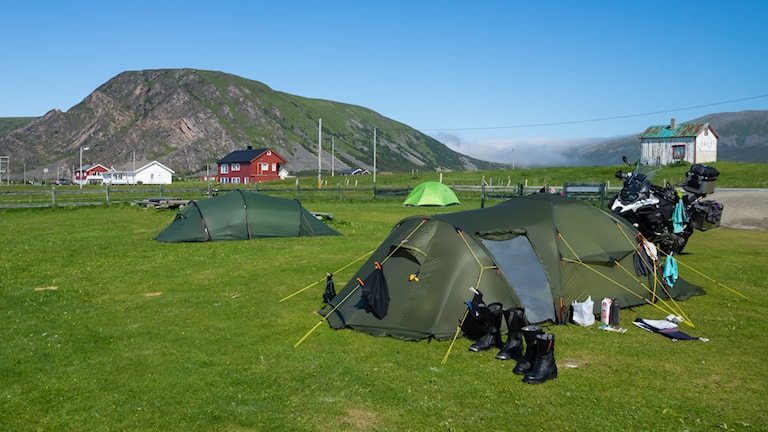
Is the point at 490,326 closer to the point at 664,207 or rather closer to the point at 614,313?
the point at 614,313

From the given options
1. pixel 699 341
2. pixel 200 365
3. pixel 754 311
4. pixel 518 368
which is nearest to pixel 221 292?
pixel 200 365

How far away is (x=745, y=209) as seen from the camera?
2889 centimetres

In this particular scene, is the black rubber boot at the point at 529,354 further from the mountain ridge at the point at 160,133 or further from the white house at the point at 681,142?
the mountain ridge at the point at 160,133

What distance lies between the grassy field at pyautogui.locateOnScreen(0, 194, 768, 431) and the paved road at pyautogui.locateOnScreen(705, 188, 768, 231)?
49.3 ft

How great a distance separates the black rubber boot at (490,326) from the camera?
8.67m

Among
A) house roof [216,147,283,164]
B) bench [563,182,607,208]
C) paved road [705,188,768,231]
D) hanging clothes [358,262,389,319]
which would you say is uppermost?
house roof [216,147,283,164]

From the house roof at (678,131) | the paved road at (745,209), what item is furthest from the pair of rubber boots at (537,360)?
the house roof at (678,131)

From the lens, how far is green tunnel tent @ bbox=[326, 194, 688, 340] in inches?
371

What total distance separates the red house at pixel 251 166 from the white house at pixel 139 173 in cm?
1677

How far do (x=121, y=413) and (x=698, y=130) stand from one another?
7763cm

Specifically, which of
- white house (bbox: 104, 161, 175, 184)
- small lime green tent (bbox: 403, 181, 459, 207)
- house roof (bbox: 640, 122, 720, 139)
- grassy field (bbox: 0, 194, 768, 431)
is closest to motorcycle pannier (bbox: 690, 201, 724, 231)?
grassy field (bbox: 0, 194, 768, 431)

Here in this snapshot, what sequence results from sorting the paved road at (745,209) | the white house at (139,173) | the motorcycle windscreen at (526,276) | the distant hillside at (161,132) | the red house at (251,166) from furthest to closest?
the distant hillside at (161,132) < the white house at (139,173) < the red house at (251,166) < the paved road at (745,209) < the motorcycle windscreen at (526,276)

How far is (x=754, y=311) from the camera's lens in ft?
36.6

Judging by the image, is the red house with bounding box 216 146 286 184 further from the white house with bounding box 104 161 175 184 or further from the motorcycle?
the motorcycle
